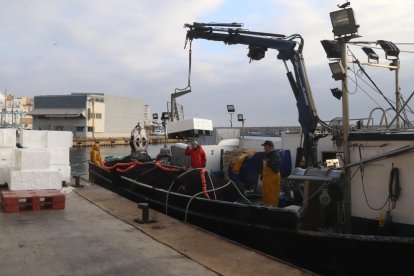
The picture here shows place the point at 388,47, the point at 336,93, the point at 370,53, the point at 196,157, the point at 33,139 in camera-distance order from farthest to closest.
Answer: the point at 33,139, the point at 196,157, the point at 388,47, the point at 370,53, the point at 336,93

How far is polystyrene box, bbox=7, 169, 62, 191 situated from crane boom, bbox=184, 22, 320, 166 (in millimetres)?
4912

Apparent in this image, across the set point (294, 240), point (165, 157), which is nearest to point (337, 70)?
point (294, 240)

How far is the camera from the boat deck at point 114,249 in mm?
5293

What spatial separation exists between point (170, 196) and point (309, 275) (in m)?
4.79

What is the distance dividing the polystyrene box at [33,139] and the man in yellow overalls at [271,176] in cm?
700

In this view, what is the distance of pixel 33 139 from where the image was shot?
39.7ft

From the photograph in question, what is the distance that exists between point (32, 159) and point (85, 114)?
68.9 meters

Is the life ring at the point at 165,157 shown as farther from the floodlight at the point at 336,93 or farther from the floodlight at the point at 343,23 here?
the floodlight at the point at 343,23

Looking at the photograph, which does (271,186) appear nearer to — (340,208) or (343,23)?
(340,208)

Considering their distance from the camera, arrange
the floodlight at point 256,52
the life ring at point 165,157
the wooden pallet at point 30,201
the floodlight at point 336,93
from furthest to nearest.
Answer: the life ring at point 165,157, the floodlight at point 256,52, the wooden pallet at point 30,201, the floodlight at point 336,93

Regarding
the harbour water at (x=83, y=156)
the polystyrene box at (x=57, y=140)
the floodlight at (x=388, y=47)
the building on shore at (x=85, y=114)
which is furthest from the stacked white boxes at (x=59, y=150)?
the building on shore at (x=85, y=114)

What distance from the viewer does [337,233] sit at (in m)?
6.42

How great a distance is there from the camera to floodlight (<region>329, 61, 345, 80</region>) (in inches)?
263

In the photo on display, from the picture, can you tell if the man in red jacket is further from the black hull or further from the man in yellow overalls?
the man in yellow overalls
